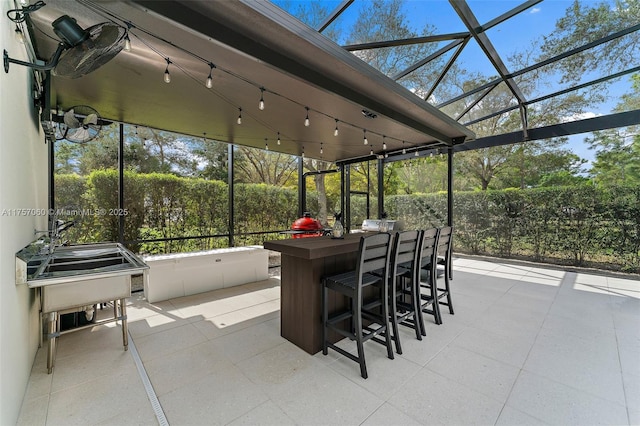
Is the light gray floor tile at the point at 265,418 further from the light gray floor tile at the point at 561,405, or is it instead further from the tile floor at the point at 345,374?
the light gray floor tile at the point at 561,405

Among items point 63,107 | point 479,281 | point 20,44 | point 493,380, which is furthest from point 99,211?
point 479,281

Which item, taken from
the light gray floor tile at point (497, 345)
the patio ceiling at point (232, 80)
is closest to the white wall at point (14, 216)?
the patio ceiling at point (232, 80)

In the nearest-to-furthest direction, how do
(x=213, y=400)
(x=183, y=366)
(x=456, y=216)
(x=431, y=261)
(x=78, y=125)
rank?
(x=213, y=400)
(x=183, y=366)
(x=78, y=125)
(x=431, y=261)
(x=456, y=216)

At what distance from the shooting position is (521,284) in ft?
14.6

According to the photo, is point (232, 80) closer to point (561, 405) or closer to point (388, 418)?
point (388, 418)

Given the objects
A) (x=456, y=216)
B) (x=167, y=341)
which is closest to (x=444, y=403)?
(x=167, y=341)

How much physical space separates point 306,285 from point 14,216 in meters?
2.06

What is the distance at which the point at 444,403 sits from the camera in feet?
5.66

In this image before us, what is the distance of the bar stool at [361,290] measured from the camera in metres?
2.04

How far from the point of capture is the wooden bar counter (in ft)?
7.55

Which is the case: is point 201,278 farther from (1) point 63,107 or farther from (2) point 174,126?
(1) point 63,107

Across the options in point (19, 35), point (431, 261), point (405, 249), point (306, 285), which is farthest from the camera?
point (431, 261)

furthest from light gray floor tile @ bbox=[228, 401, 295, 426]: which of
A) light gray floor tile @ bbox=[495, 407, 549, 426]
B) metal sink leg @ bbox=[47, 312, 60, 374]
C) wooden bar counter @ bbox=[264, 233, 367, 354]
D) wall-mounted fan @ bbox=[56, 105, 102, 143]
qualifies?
wall-mounted fan @ bbox=[56, 105, 102, 143]

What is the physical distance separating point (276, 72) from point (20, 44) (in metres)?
1.76
